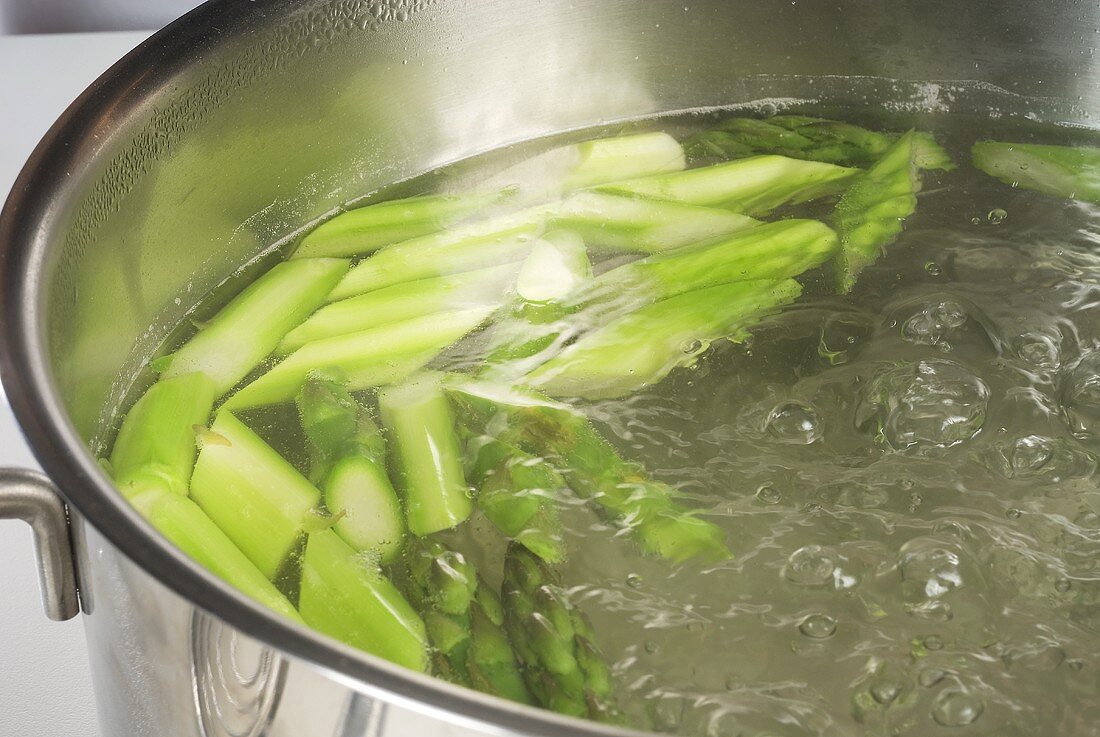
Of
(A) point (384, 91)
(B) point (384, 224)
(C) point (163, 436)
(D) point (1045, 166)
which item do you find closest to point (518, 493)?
(C) point (163, 436)

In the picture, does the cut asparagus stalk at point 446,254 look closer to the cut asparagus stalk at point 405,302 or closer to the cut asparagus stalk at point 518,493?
the cut asparagus stalk at point 405,302

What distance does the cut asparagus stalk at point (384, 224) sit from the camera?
1.09 m

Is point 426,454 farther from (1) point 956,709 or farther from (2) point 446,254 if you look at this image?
(1) point 956,709

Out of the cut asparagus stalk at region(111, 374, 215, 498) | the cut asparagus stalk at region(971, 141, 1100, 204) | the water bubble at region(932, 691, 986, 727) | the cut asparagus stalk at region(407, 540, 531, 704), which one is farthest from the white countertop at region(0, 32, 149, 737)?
the cut asparagus stalk at region(971, 141, 1100, 204)

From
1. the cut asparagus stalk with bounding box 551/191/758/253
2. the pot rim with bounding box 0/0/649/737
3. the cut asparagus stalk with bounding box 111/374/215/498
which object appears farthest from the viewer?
the cut asparagus stalk with bounding box 551/191/758/253

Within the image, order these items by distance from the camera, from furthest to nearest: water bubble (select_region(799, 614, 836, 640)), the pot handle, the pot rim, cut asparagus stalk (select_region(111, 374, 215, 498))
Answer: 1. cut asparagus stalk (select_region(111, 374, 215, 498))
2. water bubble (select_region(799, 614, 836, 640))
3. the pot handle
4. the pot rim

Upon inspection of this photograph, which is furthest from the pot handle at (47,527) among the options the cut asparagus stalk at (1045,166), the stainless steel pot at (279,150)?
the cut asparagus stalk at (1045,166)

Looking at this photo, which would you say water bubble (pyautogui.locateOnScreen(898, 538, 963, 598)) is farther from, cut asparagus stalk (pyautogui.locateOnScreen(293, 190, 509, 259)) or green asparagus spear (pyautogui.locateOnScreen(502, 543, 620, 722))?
cut asparagus stalk (pyautogui.locateOnScreen(293, 190, 509, 259))

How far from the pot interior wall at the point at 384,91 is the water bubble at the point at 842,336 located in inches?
15.7

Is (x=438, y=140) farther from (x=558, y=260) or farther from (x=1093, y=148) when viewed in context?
(x=1093, y=148)

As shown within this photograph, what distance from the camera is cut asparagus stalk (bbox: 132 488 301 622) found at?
764 mm

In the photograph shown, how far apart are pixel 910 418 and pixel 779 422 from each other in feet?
0.31

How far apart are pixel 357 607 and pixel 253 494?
0.14 meters

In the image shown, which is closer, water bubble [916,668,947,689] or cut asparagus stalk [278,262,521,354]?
water bubble [916,668,947,689]
